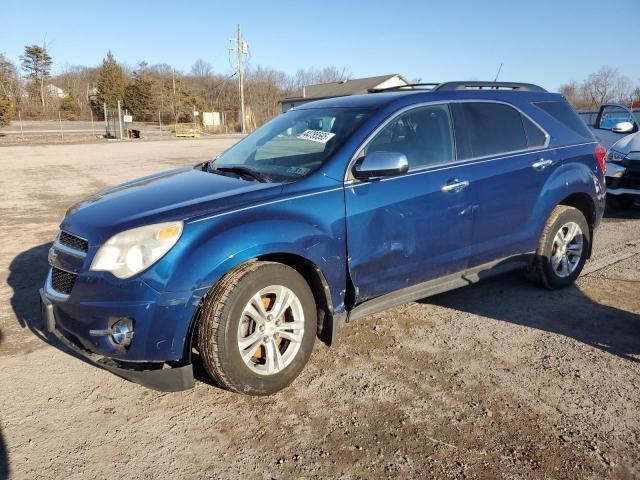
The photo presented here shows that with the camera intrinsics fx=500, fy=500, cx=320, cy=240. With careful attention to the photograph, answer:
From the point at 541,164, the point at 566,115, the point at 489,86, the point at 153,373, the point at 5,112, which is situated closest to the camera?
the point at 153,373

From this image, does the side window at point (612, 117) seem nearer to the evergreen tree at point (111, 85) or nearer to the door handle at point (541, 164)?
the door handle at point (541, 164)

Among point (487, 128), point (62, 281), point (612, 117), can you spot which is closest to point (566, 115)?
point (487, 128)

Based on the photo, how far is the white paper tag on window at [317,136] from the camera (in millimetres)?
3662

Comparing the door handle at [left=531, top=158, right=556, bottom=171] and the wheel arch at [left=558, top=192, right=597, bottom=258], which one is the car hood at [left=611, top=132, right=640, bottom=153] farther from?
the door handle at [left=531, top=158, right=556, bottom=171]

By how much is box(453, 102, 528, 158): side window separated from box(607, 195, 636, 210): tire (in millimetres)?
4932

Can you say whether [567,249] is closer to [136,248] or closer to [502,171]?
[502,171]

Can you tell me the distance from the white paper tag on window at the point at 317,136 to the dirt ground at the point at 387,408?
155cm

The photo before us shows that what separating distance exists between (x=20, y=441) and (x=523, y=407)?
9.36ft

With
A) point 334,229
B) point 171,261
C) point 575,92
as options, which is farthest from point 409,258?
point 575,92

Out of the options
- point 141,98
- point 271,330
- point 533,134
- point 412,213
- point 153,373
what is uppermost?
point 141,98

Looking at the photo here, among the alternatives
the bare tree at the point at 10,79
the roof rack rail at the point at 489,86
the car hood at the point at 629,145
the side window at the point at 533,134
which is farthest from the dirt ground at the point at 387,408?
the bare tree at the point at 10,79

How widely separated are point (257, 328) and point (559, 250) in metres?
3.25

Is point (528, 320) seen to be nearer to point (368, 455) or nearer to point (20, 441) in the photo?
point (368, 455)

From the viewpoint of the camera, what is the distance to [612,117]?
10258 mm
